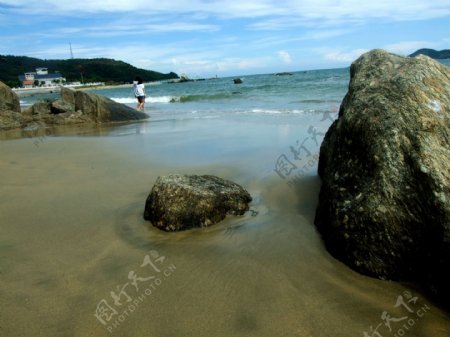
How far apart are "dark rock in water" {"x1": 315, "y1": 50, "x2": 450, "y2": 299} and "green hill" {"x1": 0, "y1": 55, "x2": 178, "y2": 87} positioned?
436 ft

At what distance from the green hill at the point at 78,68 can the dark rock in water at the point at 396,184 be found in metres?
133

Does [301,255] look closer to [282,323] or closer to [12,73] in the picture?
[282,323]

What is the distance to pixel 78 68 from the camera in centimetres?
14750

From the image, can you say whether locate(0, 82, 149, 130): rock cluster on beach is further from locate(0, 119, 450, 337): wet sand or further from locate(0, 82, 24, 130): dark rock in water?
locate(0, 119, 450, 337): wet sand

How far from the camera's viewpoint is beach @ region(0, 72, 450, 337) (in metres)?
2.90

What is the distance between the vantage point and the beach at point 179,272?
114 inches

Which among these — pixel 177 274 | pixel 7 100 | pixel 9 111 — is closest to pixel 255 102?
pixel 7 100

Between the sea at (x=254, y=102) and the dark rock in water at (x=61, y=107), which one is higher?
the dark rock in water at (x=61, y=107)

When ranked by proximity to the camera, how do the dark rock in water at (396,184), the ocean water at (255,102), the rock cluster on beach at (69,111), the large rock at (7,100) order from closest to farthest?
the dark rock in water at (396,184) → the rock cluster on beach at (69,111) → the large rock at (7,100) → the ocean water at (255,102)

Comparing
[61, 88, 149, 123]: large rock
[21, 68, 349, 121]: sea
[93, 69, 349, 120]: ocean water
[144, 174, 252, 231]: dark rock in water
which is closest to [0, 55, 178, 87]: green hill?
[21, 68, 349, 121]: sea

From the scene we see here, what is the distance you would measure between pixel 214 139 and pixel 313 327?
24.1 feet

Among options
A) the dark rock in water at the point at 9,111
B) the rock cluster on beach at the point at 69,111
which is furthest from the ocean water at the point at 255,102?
the dark rock in water at the point at 9,111

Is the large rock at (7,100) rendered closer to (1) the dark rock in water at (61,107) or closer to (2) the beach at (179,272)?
(1) the dark rock in water at (61,107)

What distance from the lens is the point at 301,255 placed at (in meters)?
3.81
